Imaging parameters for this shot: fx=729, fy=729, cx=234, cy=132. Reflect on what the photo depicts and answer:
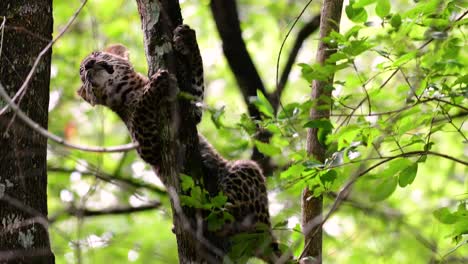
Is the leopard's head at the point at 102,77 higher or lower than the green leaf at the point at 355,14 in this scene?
higher

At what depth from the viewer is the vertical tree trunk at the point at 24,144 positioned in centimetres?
444

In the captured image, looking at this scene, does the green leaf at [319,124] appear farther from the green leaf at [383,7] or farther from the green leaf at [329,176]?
the green leaf at [383,7]

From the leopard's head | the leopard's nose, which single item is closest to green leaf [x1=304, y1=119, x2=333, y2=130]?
the leopard's head

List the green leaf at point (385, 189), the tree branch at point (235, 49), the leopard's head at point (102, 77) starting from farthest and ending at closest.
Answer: the tree branch at point (235, 49) → the leopard's head at point (102, 77) → the green leaf at point (385, 189)

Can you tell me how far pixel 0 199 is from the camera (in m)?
4.46

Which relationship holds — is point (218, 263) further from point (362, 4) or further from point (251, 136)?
point (362, 4)

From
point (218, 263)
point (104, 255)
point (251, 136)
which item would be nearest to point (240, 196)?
point (251, 136)

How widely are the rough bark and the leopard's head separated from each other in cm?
148

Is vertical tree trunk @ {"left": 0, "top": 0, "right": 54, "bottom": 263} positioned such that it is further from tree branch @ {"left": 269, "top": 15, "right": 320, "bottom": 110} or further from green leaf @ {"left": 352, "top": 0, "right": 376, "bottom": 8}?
tree branch @ {"left": 269, "top": 15, "right": 320, "bottom": 110}

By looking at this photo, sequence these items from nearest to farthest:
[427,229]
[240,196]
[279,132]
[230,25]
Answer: [279,132]
[240,196]
[230,25]
[427,229]

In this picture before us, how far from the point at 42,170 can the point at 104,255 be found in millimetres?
4315

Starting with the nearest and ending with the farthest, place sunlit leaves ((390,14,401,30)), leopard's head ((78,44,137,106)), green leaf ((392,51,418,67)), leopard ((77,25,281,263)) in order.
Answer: green leaf ((392,51,418,67)) < sunlit leaves ((390,14,401,30)) < leopard ((77,25,281,263)) < leopard's head ((78,44,137,106))

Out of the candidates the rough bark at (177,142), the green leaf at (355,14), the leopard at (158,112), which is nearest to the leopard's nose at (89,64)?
the leopard at (158,112)

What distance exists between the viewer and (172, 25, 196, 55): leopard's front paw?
17.2 ft
